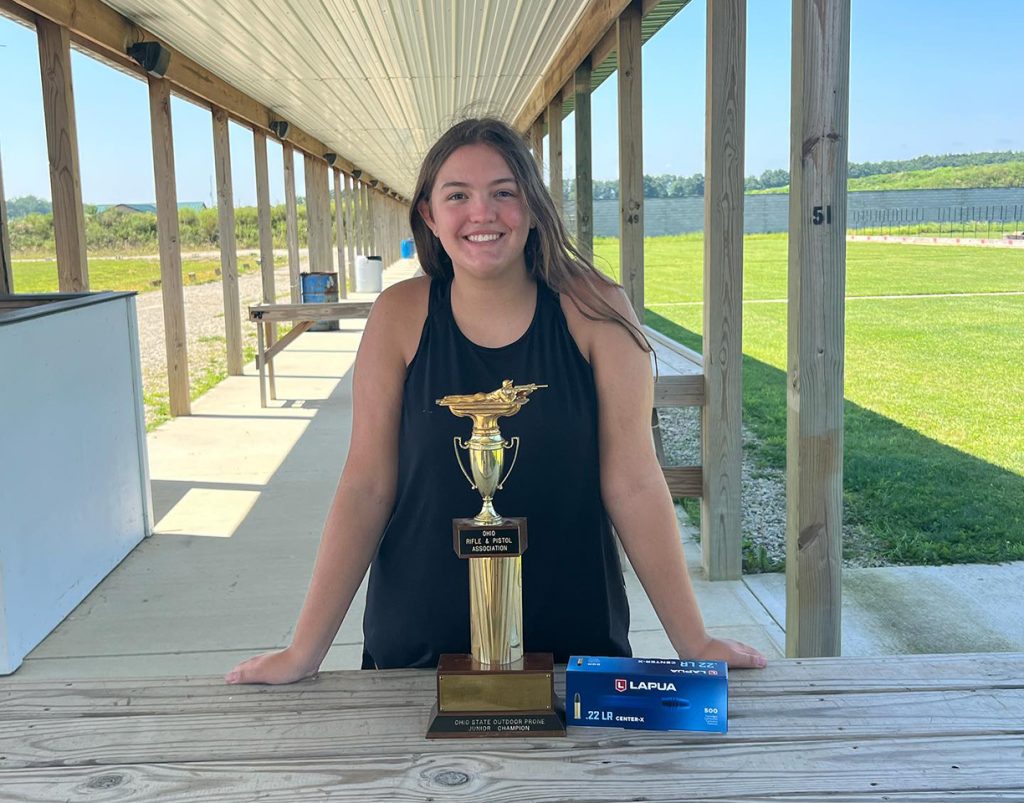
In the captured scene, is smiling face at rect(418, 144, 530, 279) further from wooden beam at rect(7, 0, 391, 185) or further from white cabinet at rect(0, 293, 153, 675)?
wooden beam at rect(7, 0, 391, 185)

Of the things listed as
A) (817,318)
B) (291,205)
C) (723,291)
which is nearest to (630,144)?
(723,291)

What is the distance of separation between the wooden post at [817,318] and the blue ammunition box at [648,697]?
1.22 metres

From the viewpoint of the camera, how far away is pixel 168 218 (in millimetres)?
7195

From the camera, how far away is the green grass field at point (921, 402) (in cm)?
515

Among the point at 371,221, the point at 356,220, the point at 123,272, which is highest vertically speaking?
the point at 371,221

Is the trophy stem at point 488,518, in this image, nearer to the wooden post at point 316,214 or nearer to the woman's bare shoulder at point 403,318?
the woman's bare shoulder at point 403,318

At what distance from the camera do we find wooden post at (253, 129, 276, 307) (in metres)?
10.3

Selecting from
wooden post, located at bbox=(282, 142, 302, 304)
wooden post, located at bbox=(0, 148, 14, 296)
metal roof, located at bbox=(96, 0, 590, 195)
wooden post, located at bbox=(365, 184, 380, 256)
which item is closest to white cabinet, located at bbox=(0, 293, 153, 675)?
wooden post, located at bbox=(0, 148, 14, 296)

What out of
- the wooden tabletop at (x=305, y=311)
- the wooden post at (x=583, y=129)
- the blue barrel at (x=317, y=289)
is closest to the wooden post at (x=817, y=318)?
the wooden post at (x=583, y=129)

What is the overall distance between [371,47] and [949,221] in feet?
116

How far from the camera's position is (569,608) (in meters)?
1.57

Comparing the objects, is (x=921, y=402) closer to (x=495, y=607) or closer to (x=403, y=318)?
(x=403, y=318)

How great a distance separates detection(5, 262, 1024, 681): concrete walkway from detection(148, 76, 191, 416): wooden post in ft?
5.39

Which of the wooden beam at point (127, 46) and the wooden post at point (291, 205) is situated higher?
the wooden beam at point (127, 46)
